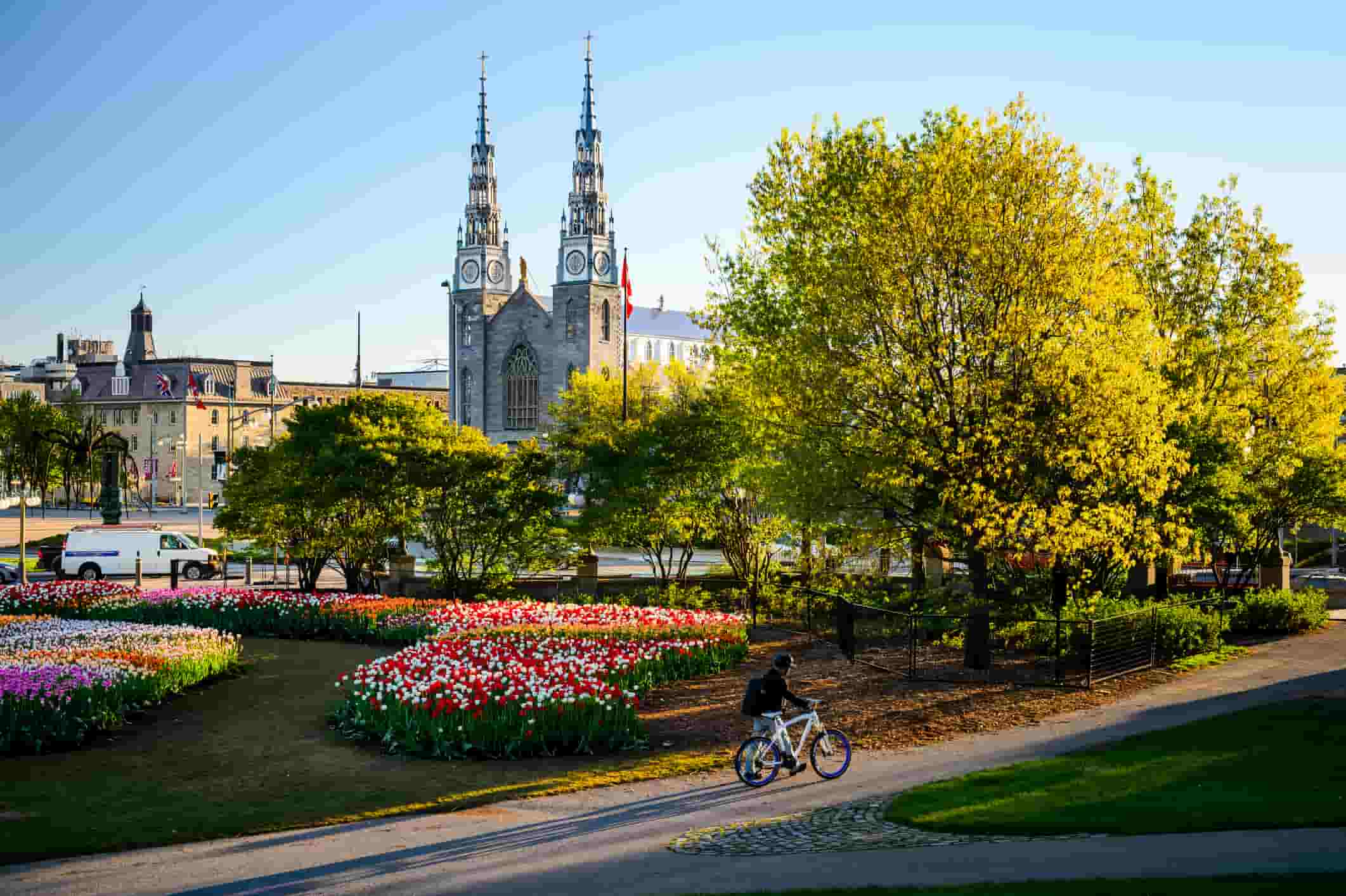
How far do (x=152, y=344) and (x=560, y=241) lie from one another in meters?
68.3

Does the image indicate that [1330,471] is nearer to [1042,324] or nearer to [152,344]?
[1042,324]

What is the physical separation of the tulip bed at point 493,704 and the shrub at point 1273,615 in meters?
15.9

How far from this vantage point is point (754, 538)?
33969 millimetres

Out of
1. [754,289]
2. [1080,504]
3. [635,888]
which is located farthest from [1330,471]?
[635,888]

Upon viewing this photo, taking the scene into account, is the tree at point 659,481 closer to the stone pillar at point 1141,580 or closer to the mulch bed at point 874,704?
the mulch bed at point 874,704

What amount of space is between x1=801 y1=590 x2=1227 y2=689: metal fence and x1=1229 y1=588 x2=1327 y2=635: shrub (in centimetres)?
104

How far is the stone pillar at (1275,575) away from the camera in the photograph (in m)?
33.6

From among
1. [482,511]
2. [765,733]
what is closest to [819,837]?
[765,733]

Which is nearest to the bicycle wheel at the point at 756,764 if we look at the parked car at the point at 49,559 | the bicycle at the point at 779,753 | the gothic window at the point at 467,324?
the bicycle at the point at 779,753

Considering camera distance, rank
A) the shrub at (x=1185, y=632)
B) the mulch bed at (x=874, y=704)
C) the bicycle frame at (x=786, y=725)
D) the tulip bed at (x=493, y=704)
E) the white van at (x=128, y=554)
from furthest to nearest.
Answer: the white van at (x=128, y=554) < the shrub at (x=1185, y=632) < the mulch bed at (x=874, y=704) < the tulip bed at (x=493, y=704) < the bicycle frame at (x=786, y=725)

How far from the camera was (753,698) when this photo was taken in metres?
15.7

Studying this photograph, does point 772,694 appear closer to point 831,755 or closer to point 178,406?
point 831,755

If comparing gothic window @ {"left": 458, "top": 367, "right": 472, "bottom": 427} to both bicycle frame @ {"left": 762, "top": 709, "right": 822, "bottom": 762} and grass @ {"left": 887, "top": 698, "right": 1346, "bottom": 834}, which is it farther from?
grass @ {"left": 887, "top": 698, "right": 1346, "bottom": 834}

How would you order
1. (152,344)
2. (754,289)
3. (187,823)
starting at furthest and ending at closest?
(152,344) < (754,289) < (187,823)
